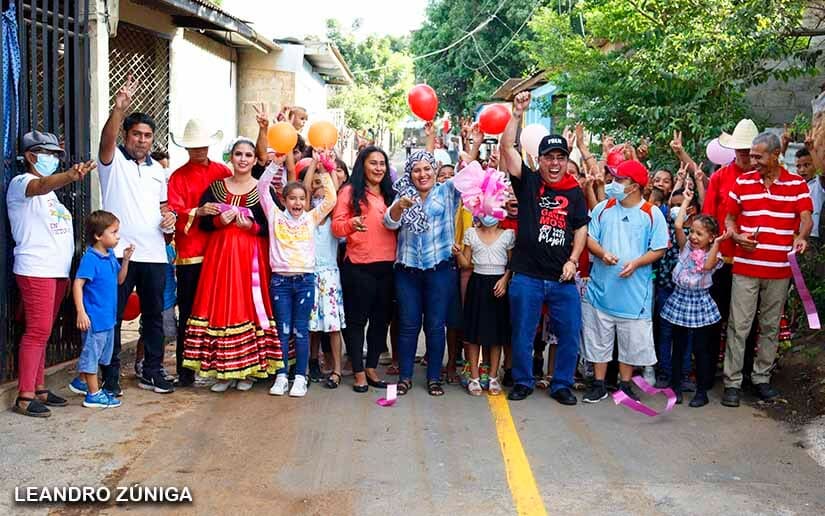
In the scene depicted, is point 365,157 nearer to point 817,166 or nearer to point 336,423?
point 336,423

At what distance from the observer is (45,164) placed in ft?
20.1

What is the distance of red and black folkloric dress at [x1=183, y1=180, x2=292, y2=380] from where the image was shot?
688 centimetres

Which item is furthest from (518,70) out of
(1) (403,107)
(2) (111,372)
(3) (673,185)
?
(2) (111,372)

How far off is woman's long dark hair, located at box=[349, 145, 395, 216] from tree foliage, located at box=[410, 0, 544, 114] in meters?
26.0

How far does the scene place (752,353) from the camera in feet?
24.0

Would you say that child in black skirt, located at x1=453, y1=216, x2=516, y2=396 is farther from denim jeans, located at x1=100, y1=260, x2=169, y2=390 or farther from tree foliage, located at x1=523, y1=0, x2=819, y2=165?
tree foliage, located at x1=523, y1=0, x2=819, y2=165

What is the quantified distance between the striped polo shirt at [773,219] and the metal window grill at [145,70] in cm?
721

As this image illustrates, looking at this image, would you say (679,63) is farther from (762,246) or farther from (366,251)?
(366,251)

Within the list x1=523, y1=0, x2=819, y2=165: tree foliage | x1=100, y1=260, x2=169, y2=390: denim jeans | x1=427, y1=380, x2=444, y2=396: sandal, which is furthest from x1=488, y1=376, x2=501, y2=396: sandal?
x1=523, y1=0, x2=819, y2=165: tree foliage

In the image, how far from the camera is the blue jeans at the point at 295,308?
702 centimetres

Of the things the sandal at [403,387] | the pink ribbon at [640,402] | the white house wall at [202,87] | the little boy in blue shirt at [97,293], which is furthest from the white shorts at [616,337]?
the white house wall at [202,87]

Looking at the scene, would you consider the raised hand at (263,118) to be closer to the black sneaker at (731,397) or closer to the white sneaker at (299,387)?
the white sneaker at (299,387)

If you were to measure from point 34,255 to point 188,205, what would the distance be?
4.37ft

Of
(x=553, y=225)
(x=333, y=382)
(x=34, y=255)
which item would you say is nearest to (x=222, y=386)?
(x=333, y=382)
